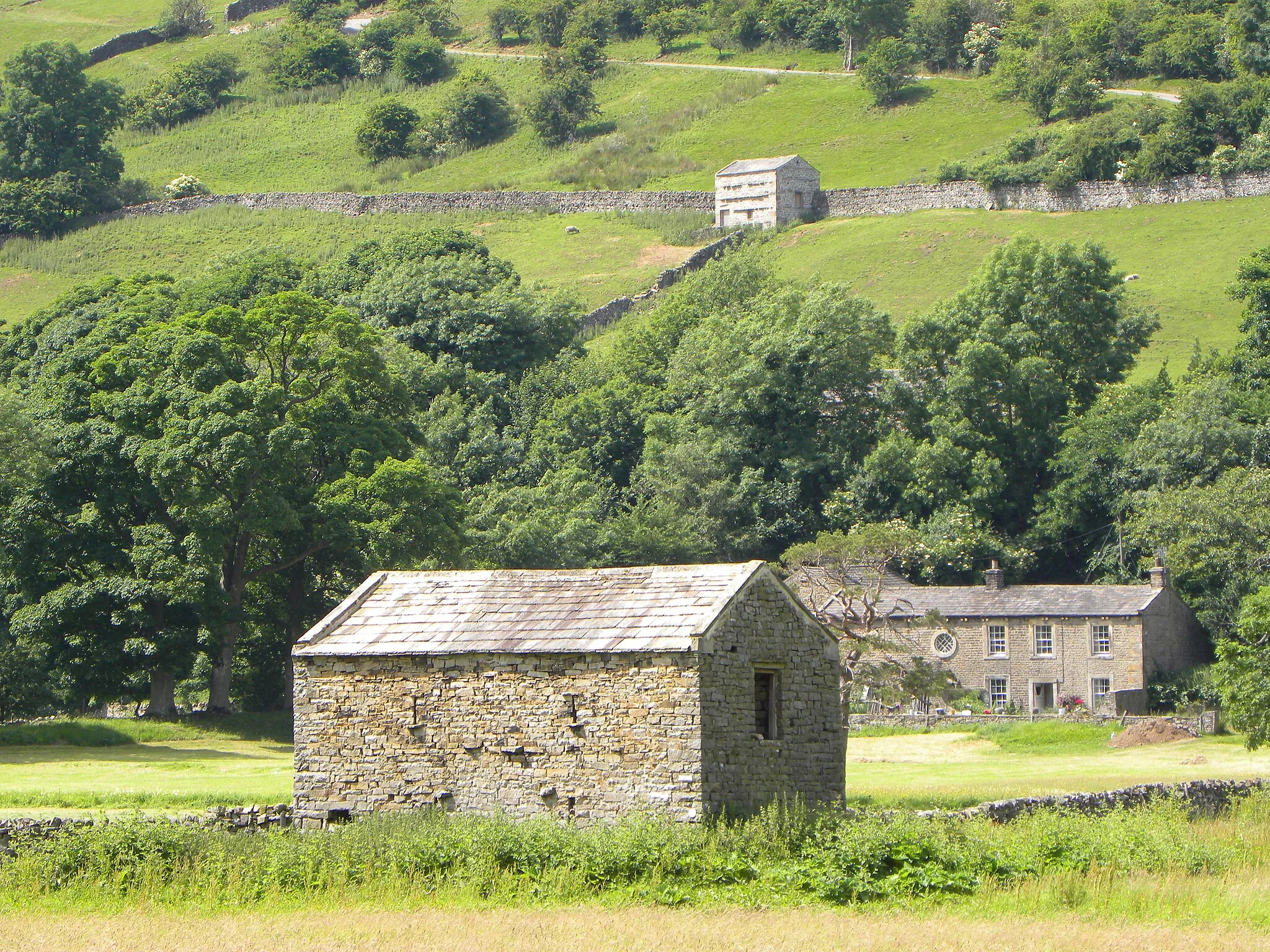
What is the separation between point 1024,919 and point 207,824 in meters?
11.0

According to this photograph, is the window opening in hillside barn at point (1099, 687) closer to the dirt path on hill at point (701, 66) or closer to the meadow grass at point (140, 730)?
the meadow grass at point (140, 730)

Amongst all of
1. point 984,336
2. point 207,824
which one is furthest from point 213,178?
point 207,824

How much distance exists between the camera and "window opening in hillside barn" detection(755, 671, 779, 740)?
2408 cm

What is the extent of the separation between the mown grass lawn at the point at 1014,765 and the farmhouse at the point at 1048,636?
7.25 m

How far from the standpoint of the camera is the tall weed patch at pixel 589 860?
19.8 m

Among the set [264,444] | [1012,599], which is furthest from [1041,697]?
[264,444]

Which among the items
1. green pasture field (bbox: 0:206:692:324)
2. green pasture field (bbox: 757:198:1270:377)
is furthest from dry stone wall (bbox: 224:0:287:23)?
green pasture field (bbox: 757:198:1270:377)

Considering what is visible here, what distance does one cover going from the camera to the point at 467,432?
7088 cm

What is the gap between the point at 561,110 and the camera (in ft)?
428

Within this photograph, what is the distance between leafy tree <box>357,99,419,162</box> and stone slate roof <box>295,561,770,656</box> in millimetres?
106824

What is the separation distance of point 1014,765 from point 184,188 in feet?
301

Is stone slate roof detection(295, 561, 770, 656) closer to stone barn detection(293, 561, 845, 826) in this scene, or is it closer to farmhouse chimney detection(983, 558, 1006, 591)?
stone barn detection(293, 561, 845, 826)

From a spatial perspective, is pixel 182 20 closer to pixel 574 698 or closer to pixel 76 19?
pixel 76 19

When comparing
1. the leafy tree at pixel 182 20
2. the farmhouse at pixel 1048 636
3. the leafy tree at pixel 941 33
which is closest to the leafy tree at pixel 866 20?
the leafy tree at pixel 941 33
